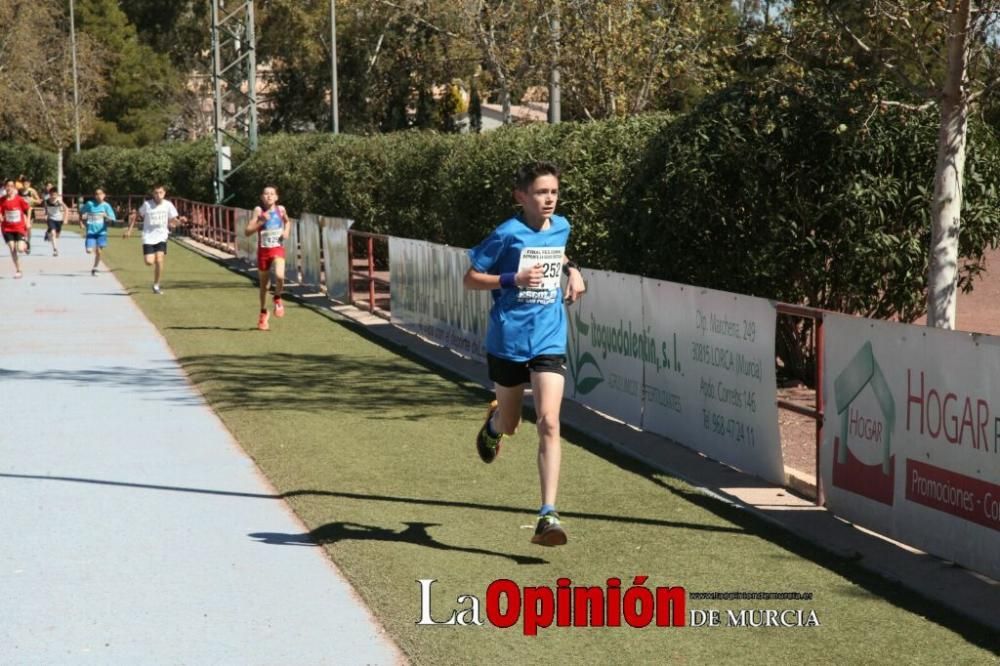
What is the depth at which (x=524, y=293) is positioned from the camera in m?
7.89

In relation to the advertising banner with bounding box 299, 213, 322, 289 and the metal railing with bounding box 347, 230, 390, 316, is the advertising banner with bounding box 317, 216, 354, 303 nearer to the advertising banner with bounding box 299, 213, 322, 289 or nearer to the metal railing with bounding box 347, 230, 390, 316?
the metal railing with bounding box 347, 230, 390, 316

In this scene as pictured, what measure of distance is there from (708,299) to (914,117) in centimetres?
376

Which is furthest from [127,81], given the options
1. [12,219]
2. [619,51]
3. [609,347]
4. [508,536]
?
[508,536]

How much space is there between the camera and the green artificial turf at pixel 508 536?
6246mm

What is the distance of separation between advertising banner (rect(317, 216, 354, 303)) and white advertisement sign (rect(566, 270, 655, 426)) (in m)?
11.2

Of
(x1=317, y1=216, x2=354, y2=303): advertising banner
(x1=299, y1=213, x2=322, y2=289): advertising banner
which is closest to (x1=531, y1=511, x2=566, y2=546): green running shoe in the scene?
(x1=317, y1=216, x2=354, y2=303): advertising banner

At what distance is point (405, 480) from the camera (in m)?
10.0

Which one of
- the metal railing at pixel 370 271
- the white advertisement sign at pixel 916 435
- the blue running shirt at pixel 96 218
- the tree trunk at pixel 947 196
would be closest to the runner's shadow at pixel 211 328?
the metal railing at pixel 370 271

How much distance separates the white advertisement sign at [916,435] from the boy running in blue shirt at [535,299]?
5.57ft

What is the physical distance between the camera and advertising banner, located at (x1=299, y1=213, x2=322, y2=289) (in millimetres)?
27344

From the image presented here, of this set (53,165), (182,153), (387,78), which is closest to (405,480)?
(182,153)

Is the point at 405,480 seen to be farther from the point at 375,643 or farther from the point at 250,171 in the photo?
the point at 250,171

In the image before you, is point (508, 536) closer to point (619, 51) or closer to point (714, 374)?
point (714, 374)

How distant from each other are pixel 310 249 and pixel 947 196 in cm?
1795
